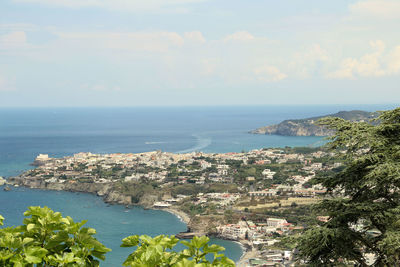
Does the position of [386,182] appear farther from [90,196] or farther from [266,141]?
[266,141]

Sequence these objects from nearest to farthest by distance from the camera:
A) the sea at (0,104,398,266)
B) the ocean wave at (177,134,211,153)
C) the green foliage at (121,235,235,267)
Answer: the green foliage at (121,235,235,267)
the sea at (0,104,398,266)
the ocean wave at (177,134,211,153)

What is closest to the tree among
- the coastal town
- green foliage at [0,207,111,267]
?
green foliage at [0,207,111,267]

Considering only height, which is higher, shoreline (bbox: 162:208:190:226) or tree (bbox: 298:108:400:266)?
tree (bbox: 298:108:400:266)

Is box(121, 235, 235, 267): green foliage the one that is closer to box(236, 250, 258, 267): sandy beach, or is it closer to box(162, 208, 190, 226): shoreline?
box(236, 250, 258, 267): sandy beach

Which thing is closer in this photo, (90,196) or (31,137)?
(90,196)

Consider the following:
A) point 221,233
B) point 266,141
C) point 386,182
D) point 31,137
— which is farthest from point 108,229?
point 31,137

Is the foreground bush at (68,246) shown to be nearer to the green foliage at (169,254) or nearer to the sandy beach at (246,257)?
the green foliage at (169,254)

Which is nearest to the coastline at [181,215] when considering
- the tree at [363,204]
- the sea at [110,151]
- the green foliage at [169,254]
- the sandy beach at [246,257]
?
the sea at [110,151]
